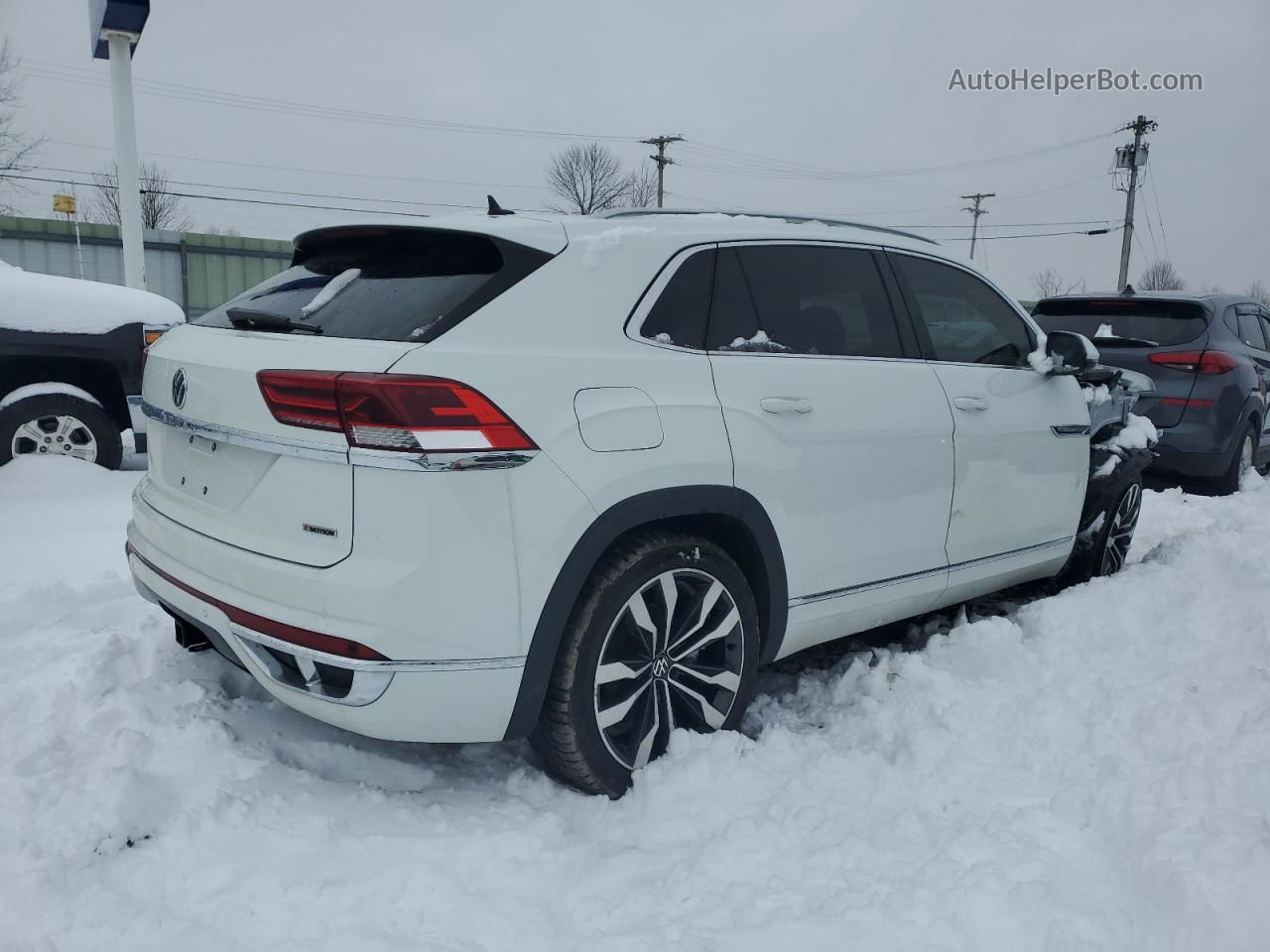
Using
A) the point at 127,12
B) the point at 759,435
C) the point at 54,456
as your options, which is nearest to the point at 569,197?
the point at 127,12

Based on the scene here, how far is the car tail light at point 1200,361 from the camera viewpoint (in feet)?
24.0

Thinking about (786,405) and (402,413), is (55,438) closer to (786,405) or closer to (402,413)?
(402,413)

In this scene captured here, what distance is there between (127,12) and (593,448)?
10864 millimetres

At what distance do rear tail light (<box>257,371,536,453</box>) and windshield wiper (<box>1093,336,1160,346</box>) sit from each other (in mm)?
6591

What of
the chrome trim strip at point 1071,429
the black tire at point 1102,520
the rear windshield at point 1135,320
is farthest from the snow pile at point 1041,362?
the rear windshield at point 1135,320

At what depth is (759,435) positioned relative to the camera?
2912 millimetres

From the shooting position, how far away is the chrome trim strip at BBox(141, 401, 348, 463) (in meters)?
2.31

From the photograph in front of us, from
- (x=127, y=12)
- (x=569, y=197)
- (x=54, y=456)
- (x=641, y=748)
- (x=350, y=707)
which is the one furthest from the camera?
A: (x=569, y=197)

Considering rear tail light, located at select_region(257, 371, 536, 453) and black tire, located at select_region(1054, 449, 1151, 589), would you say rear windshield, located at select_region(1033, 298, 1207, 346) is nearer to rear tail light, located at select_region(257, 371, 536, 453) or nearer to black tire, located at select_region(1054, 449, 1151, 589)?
black tire, located at select_region(1054, 449, 1151, 589)

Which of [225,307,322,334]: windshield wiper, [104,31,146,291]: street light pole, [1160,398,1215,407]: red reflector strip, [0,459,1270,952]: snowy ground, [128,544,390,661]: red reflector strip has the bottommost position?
[0,459,1270,952]: snowy ground

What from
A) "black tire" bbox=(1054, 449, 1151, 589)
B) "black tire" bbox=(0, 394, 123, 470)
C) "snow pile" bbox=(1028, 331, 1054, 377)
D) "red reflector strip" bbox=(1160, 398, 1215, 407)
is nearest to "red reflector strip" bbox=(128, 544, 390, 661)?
"snow pile" bbox=(1028, 331, 1054, 377)

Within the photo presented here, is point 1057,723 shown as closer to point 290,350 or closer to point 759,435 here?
point 759,435

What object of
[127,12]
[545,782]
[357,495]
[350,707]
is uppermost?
[127,12]

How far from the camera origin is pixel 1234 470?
779cm
